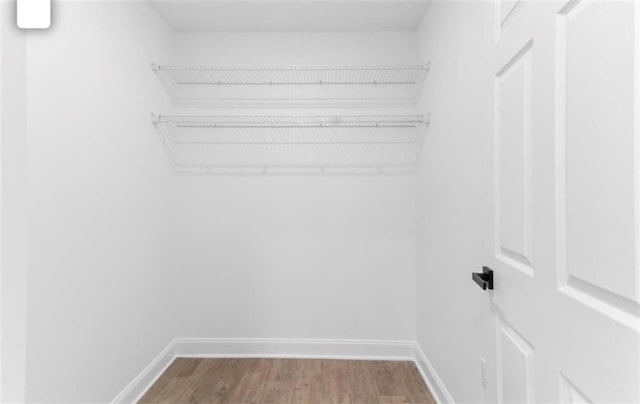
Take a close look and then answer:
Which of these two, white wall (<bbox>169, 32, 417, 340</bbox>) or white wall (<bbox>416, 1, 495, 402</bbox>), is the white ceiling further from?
white wall (<bbox>416, 1, 495, 402</bbox>)

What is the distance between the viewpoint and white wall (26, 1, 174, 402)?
53.6 inches

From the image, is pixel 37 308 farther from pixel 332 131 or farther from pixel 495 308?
pixel 332 131

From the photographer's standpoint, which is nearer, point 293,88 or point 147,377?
point 147,377

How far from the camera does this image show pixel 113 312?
71.5 inches

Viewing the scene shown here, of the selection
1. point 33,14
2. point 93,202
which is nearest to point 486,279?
point 93,202

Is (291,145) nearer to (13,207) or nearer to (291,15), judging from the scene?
(291,15)

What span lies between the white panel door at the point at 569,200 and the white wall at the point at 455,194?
20 centimetres

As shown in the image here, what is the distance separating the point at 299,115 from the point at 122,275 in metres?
1.53

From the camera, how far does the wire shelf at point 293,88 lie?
2.52 m

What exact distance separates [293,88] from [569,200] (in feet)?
6.97

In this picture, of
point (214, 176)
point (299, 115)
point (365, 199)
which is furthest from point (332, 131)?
point (214, 176)

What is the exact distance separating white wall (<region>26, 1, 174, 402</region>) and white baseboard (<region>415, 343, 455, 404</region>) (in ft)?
5.78

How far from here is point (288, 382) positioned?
7.21 feet

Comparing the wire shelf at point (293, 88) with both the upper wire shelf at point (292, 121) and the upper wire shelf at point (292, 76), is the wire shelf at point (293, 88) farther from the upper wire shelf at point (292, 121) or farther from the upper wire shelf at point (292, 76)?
the upper wire shelf at point (292, 121)
